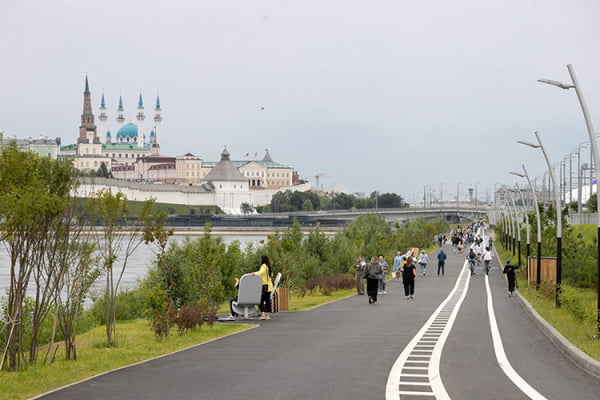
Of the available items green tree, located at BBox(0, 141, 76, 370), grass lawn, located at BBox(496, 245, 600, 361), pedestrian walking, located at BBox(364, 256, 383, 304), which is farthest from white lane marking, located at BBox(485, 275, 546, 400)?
green tree, located at BBox(0, 141, 76, 370)

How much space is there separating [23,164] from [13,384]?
10.7 feet

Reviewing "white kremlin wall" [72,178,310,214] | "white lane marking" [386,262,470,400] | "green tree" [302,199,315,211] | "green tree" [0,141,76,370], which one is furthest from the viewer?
"green tree" [302,199,315,211]

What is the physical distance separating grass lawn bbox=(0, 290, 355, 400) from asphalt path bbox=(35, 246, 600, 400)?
1.38 feet

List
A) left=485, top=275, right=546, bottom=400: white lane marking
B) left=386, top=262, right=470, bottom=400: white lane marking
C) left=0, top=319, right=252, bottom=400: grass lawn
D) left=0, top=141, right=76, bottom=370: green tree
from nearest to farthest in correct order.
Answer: left=386, top=262, right=470, bottom=400: white lane marking < left=485, top=275, right=546, bottom=400: white lane marking < left=0, top=319, right=252, bottom=400: grass lawn < left=0, top=141, right=76, bottom=370: green tree

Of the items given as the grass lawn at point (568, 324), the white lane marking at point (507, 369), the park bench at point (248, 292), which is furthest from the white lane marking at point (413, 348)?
the park bench at point (248, 292)

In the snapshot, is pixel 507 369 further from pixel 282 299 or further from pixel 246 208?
pixel 246 208

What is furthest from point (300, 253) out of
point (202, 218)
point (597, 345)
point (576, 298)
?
point (202, 218)

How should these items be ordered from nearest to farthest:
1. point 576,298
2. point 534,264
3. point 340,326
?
1. point 340,326
2. point 576,298
3. point 534,264

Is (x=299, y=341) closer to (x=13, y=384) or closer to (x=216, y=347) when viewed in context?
(x=216, y=347)

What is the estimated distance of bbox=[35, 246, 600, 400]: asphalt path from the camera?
945 centimetres

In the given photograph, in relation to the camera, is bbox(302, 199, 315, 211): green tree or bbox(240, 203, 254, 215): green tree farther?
bbox(240, 203, 254, 215): green tree

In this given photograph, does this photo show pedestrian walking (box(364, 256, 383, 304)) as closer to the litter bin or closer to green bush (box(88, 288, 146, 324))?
the litter bin

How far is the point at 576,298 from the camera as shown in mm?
18719

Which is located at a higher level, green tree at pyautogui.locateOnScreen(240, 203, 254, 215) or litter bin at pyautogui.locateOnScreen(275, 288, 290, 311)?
green tree at pyautogui.locateOnScreen(240, 203, 254, 215)
